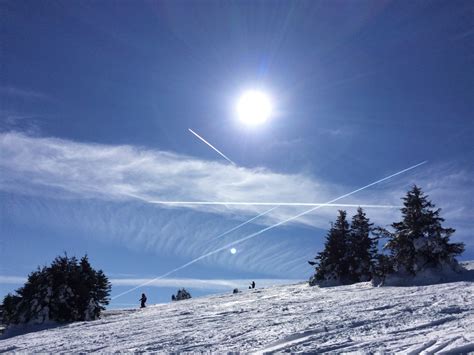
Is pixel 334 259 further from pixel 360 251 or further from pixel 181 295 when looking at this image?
→ pixel 181 295

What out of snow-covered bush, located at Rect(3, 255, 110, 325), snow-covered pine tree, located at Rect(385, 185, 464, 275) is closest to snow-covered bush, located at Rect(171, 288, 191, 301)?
snow-covered bush, located at Rect(3, 255, 110, 325)

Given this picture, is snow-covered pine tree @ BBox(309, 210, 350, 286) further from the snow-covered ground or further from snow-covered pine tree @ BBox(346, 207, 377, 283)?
the snow-covered ground

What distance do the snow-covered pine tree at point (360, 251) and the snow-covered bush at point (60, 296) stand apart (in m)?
19.8

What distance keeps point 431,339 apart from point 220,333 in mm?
6238

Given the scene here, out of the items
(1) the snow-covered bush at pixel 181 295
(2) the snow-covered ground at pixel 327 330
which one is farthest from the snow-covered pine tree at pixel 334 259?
(1) the snow-covered bush at pixel 181 295

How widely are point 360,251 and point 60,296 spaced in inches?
905

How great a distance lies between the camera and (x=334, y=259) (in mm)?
30594

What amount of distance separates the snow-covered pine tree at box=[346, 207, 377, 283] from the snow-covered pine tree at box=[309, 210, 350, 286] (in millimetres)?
415

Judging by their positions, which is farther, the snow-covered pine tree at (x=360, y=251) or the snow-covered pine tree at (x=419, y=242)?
the snow-covered pine tree at (x=360, y=251)

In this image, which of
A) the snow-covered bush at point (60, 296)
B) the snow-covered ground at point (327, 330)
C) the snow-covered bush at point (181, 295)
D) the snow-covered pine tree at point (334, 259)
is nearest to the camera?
the snow-covered ground at point (327, 330)

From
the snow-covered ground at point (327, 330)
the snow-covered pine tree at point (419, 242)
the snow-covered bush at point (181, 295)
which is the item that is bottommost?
the snow-covered ground at point (327, 330)

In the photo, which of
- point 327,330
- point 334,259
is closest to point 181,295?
point 334,259

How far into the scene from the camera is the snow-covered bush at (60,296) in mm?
25438

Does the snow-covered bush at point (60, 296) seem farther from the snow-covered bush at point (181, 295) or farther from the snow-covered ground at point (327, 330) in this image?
the snow-covered bush at point (181, 295)
